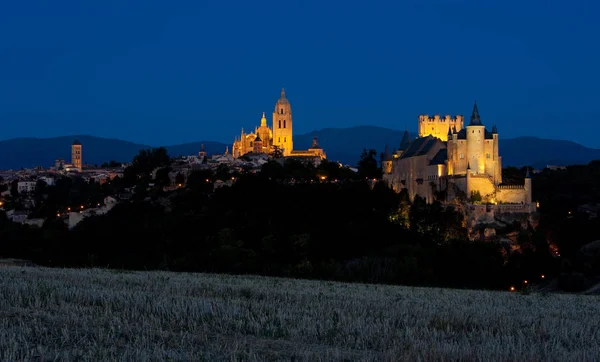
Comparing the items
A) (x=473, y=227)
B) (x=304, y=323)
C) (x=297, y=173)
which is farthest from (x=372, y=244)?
(x=304, y=323)

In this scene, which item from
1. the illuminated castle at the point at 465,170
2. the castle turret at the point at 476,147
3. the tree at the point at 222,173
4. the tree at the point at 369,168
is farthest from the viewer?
the tree at the point at 222,173

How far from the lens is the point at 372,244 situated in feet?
208

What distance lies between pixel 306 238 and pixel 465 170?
15359 mm

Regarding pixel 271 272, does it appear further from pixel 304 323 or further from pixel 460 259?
pixel 304 323

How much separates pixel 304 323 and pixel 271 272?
1243 inches

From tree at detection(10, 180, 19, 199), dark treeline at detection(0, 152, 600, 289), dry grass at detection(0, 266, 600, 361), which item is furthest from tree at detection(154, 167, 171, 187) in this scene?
dry grass at detection(0, 266, 600, 361)

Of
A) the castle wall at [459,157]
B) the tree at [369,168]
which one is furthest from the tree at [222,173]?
the castle wall at [459,157]

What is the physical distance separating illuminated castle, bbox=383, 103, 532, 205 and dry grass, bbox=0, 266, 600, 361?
47641 millimetres

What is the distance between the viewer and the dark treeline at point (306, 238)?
166 ft

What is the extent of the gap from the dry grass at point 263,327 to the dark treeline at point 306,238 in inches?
962

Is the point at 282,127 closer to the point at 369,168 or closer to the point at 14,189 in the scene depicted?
the point at 14,189

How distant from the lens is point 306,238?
2430 inches

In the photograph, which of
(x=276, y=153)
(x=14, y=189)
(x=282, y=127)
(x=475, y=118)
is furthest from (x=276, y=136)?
(x=475, y=118)

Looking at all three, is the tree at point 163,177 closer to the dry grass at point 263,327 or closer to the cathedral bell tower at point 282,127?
the cathedral bell tower at point 282,127
